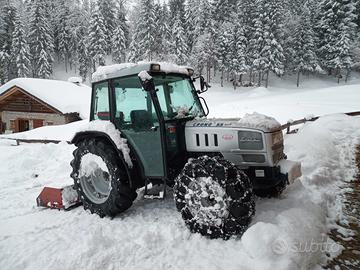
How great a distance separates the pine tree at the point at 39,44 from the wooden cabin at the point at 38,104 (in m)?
24.5

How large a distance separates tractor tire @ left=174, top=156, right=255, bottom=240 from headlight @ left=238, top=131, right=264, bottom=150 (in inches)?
18.7

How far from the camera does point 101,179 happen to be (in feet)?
16.4

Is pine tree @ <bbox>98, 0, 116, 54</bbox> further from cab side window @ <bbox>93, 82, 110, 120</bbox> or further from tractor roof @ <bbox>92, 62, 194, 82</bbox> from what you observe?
tractor roof @ <bbox>92, 62, 194, 82</bbox>

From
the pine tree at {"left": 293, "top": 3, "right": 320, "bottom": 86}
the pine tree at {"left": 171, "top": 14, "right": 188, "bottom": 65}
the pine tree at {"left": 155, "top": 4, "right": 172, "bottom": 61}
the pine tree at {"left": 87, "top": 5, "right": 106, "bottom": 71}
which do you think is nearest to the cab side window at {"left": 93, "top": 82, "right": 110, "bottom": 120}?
the pine tree at {"left": 171, "top": 14, "right": 188, "bottom": 65}

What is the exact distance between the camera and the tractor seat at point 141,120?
166 inches

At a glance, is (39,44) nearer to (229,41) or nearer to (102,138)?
(229,41)

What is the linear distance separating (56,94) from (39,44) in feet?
101

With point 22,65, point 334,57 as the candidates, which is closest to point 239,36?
point 334,57

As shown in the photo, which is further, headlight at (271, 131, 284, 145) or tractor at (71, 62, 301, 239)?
headlight at (271, 131, 284, 145)

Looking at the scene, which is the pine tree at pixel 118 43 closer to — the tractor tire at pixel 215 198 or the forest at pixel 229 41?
the forest at pixel 229 41

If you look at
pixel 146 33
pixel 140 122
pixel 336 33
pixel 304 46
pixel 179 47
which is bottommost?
pixel 140 122

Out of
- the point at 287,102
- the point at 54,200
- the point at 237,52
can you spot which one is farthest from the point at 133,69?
the point at 237,52

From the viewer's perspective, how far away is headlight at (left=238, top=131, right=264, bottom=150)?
3844mm

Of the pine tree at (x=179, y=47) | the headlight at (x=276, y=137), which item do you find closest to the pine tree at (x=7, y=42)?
the pine tree at (x=179, y=47)
